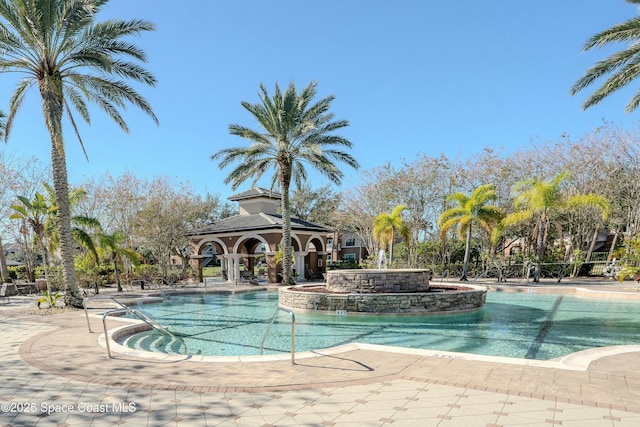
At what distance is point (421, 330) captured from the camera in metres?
11.2

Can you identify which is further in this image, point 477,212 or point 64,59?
point 477,212

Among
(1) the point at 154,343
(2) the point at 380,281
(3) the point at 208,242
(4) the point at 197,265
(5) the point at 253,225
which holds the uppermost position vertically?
(5) the point at 253,225

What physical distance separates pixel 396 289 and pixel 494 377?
8.96m

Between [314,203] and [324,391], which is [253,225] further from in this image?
[324,391]

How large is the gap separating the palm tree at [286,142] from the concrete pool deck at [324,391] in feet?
53.6

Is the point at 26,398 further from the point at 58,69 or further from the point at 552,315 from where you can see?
the point at 552,315

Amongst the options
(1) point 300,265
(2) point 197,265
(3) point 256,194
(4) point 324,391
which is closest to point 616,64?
(4) point 324,391

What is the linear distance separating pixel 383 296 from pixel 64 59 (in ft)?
44.9

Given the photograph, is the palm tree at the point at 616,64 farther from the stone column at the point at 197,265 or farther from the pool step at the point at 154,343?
the stone column at the point at 197,265

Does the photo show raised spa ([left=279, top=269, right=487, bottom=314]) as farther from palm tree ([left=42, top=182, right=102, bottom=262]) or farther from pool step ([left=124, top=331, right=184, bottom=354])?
palm tree ([left=42, top=182, right=102, bottom=262])

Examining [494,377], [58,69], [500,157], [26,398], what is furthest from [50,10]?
[500,157]

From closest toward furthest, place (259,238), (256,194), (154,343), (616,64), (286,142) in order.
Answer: (154,343)
(616,64)
(286,142)
(259,238)
(256,194)

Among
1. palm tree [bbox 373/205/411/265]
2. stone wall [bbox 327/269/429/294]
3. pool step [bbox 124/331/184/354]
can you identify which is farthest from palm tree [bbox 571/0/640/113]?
pool step [bbox 124/331/184/354]

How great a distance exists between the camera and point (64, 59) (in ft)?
44.5
